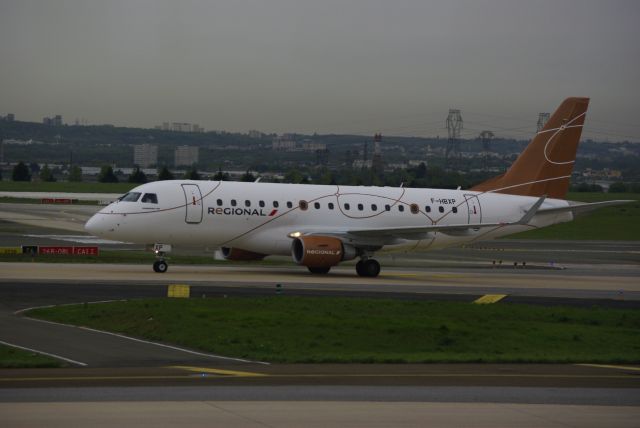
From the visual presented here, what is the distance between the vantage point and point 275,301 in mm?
34562

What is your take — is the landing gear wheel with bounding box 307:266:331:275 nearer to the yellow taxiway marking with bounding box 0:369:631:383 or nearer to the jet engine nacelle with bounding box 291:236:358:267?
the jet engine nacelle with bounding box 291:236:358:267

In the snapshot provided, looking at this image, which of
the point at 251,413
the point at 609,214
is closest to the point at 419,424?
the point at 251,413

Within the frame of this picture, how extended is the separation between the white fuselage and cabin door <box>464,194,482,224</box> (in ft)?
0.17

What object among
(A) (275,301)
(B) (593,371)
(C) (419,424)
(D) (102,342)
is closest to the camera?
(C) (419,424)

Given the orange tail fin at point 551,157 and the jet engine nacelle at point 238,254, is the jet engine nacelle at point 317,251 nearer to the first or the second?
the jet engine nacelle at point 238,254

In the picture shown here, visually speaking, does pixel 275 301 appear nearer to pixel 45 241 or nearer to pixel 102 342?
pixel 102 342

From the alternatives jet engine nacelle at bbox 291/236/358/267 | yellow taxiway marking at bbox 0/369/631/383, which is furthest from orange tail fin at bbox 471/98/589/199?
yellow taxiway marking at bbox 0/369/631/383

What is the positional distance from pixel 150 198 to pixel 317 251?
793 centimetres

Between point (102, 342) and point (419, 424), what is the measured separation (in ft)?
38.9

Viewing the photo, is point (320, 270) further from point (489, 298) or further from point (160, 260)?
point (489, 298)

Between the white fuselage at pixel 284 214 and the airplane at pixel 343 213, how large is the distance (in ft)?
0.16

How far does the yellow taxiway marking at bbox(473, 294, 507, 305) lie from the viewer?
126 ft

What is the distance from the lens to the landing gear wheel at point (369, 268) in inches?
1939

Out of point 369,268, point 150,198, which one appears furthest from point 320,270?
point 150,198
